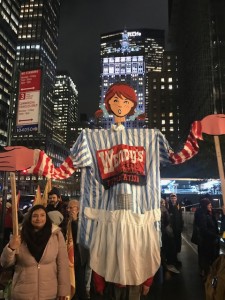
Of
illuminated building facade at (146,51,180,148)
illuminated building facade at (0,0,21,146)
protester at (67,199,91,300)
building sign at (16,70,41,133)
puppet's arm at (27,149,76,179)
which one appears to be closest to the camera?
puppet's arm at (27,149,76,179)

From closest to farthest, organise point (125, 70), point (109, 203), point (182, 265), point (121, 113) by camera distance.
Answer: point (109, 203), point (121, 113), point (182, 265), point (125, 70)

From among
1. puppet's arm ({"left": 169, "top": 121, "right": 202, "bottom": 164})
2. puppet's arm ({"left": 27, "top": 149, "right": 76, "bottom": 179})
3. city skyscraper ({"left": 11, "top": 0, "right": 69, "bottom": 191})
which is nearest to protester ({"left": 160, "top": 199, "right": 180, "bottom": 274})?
puppet's arm ({"left": 169, "top": 121, "right": 202, "bottom": 164})

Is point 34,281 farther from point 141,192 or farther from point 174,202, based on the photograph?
point 174,202

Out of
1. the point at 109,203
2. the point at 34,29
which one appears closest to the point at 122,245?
the point at 109,203

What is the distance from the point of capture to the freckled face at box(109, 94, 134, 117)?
382 cm

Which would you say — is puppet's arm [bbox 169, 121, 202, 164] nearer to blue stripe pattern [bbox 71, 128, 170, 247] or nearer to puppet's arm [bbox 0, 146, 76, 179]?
blue stripe pattern [bbox 71, 128, 170, 247]

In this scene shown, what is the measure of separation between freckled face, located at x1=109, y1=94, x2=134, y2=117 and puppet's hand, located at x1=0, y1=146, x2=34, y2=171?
1.10m

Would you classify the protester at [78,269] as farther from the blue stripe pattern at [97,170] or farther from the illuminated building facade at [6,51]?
the illuminated building facade at [6,51]

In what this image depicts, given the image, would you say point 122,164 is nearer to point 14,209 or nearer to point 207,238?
point 14,209

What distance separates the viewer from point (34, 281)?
3.19 m

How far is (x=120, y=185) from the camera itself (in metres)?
3.31

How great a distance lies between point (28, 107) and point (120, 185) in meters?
8.48

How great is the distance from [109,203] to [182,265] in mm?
6340

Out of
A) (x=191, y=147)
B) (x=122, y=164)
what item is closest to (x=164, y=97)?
(x=191, y=147)
